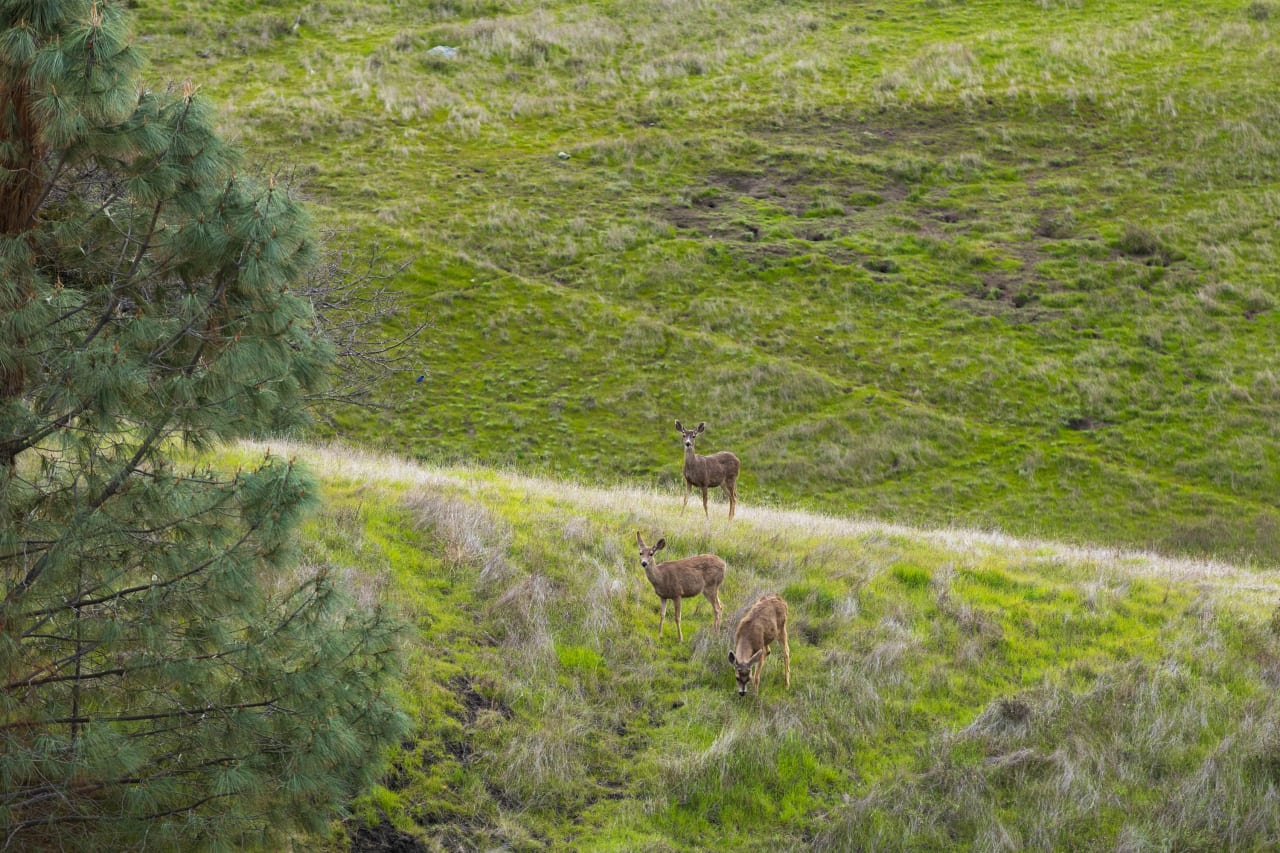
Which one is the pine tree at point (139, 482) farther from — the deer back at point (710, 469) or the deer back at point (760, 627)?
the deer back at point (710, 469)

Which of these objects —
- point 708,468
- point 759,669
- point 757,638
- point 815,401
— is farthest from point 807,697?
point 815,401

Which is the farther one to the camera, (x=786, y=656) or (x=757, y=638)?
(x=786, y=656)

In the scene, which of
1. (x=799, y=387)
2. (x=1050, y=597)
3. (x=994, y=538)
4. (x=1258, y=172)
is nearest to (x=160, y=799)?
(x=1050, y=597)

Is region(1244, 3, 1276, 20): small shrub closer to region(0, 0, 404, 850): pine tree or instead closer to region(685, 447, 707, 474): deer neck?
region(685, 447, 707, 474): deer neck

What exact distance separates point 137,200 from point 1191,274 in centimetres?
3717

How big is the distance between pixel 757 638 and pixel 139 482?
6538mm

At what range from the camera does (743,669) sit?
37.0 ft

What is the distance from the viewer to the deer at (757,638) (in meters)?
11.4

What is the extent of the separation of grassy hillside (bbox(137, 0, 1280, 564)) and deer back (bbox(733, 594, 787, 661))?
50.9 ft

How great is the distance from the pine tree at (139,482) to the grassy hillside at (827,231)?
17.2 m

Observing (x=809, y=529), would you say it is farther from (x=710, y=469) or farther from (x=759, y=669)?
(x=759, y=669)

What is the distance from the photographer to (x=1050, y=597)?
14406 millimetres

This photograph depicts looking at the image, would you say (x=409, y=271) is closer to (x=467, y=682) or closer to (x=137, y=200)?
(x=467, y=682)

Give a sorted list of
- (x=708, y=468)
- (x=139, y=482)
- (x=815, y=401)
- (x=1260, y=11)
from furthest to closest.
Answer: (x=1260, y=11) → (x=815, y=401) → (x=708, y=468) → (x=139, y=482)
